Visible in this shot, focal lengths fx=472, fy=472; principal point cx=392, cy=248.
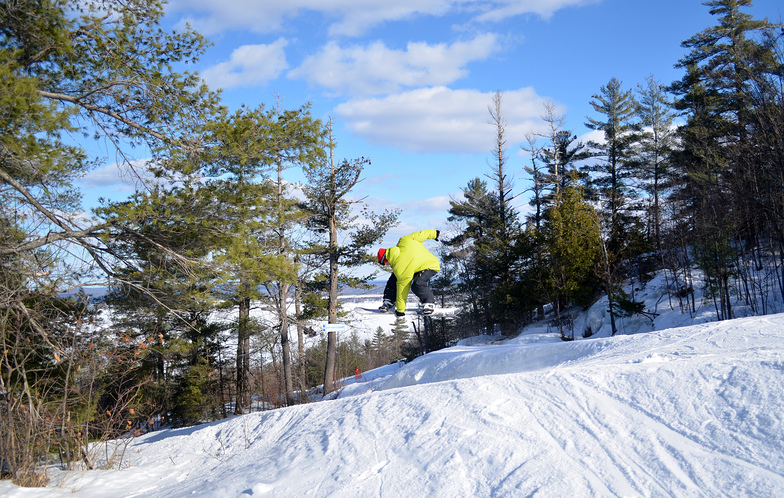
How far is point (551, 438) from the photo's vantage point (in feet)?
12.8

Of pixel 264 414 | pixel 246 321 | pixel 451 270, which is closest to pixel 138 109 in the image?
pixel 264 414

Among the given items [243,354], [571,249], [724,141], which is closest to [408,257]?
[724,141]

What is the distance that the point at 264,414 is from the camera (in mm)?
7617

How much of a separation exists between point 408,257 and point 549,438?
16.4 ft

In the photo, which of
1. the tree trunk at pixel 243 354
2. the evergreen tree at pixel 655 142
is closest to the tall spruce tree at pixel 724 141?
the evergreen tree at pixel 655 142

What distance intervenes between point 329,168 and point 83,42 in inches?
563

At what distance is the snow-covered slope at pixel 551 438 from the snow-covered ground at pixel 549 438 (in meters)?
0.01

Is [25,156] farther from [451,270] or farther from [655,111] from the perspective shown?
[655,111]

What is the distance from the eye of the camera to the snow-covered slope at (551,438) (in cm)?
335

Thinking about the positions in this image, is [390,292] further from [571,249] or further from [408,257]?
[571,249]

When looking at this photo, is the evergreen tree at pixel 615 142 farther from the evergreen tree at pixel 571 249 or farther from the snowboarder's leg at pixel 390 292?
the snowboarder's leg at pixel 390 292

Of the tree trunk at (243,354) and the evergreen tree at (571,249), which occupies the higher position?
the evergreen tree at (571,249)

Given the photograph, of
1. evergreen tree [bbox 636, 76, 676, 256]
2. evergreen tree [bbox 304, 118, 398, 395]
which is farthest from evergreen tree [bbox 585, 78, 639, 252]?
evergreen tree [bbox 304, 118, 398, 395]

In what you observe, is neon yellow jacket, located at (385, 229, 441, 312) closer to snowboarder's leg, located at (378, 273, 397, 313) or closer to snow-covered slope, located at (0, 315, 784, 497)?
snowboarder's leg, located at (378, 273, 397, 313)
